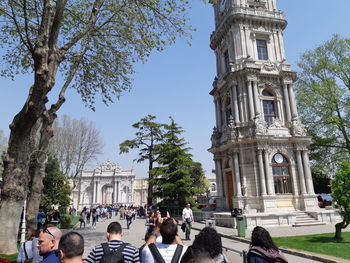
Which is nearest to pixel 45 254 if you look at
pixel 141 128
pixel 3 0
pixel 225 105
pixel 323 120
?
pixel 3 0

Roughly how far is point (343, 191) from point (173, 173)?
60.8 feet

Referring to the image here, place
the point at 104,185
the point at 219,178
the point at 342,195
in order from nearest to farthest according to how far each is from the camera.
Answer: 1. the point at 342,195
2. the point at 219,178
3. the point at 104,185

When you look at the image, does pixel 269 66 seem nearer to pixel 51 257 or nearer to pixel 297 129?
pixel 297 129

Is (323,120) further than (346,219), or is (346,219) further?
(323,120)

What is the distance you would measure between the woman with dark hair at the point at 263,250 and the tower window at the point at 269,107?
64.2ft

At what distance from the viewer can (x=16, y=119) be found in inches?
373

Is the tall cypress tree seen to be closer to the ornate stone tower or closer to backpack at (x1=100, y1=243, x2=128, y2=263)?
the ornate stone tower

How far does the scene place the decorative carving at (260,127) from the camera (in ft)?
66.0

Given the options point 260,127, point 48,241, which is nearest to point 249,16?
point 260,127

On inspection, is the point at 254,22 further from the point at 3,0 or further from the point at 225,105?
the point at 3,0

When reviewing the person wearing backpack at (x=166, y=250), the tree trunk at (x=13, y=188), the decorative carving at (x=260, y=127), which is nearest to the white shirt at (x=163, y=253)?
the person wearing backpack at (x=166, y=250)

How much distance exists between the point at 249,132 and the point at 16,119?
16.0 m

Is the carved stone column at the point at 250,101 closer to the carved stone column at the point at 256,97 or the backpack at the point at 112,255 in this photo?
the carved stone column at the point at 256,97

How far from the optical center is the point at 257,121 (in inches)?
804
